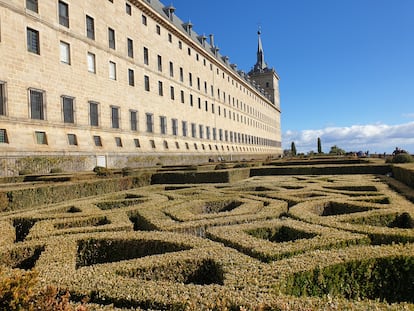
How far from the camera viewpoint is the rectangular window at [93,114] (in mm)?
25156

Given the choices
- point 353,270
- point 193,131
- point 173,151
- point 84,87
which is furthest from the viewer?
point 193,131

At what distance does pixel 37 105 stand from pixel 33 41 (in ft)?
13.8

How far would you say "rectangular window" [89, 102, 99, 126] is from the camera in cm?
2516

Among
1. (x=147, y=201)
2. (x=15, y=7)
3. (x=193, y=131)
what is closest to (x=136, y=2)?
(x=15, y=7)

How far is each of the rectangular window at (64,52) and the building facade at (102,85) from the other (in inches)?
2.7

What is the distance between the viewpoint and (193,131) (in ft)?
142

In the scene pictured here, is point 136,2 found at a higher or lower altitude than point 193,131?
higher

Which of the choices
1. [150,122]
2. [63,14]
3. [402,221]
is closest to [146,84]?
[150,122]

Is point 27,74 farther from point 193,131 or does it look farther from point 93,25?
point 193,131

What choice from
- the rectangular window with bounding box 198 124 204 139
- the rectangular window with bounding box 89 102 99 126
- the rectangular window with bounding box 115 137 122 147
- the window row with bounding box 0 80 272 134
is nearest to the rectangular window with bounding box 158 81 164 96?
the window row with bounding box 0 80 272 134

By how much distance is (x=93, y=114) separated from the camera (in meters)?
25.5

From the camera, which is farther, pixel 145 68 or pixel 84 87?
pixel 145 68

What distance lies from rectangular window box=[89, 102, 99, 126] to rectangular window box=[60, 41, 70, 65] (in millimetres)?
3651

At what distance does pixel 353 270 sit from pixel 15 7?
22878 mm
